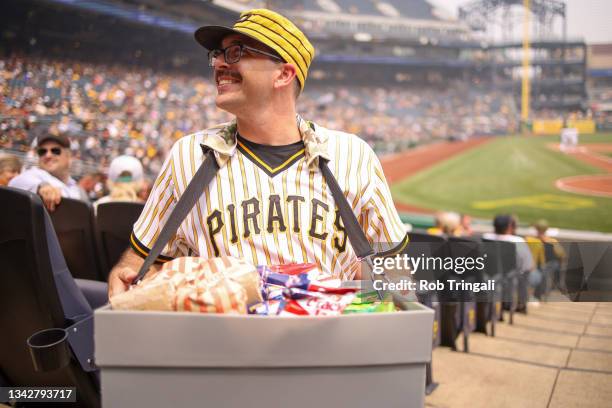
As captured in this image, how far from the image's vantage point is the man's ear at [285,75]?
145cm

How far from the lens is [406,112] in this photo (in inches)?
785

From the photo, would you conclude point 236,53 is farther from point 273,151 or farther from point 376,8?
point 376,8

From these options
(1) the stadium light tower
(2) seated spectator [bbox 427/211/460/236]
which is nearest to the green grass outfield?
(1) the stadium light tower

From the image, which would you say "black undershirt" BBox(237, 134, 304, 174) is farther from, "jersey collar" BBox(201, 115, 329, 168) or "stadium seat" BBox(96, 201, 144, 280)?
"stadium seat" BBox(96, 201, 144, 280)

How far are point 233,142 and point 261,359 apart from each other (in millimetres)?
782

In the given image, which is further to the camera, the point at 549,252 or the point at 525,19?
the point at 525,19

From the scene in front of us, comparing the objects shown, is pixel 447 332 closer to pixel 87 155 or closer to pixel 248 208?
pixel 248 208

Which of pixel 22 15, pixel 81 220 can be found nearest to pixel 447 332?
pixel 81 220

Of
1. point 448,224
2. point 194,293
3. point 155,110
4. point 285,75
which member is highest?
point 155,110

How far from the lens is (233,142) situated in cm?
148

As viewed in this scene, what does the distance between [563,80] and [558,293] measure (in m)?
14.0

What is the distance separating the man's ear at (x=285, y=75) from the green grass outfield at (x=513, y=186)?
1225 centimetres

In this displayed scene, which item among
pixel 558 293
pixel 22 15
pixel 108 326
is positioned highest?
pixel 22 15

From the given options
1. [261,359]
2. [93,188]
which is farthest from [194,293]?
[93,188]
